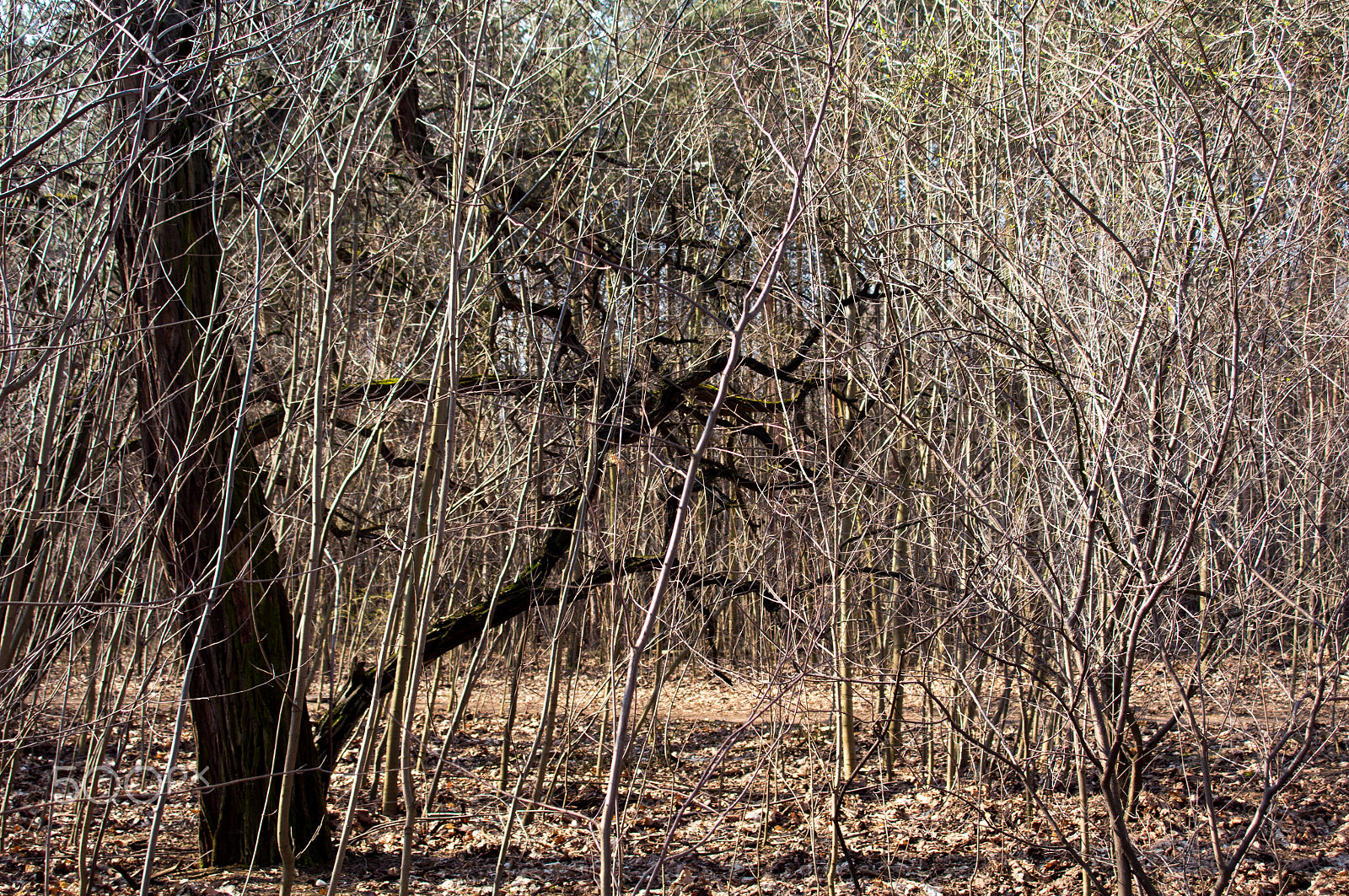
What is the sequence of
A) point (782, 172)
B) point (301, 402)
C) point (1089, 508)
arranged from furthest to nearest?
1. point (782, 172)
2. point (301, 402)
3. point (1089, 508)

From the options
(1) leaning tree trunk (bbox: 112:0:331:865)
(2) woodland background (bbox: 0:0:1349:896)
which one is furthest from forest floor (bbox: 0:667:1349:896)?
(1) leaning tree trunk (bbox: 112:0:331:865)

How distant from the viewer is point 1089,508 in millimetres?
2650

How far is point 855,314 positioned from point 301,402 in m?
2.93

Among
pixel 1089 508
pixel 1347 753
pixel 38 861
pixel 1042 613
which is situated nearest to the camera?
pixel 1089 508

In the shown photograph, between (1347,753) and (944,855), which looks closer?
(944,855)

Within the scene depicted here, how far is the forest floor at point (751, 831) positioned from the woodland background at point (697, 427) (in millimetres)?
45

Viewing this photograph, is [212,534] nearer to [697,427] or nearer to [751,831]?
[697,427]

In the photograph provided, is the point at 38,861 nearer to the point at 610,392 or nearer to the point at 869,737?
the point at 610,392

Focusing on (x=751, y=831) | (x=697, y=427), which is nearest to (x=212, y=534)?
(x=697, y=427)

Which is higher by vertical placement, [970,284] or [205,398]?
[970,284]

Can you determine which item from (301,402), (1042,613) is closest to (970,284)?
(1042,613)

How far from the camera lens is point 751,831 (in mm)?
5434

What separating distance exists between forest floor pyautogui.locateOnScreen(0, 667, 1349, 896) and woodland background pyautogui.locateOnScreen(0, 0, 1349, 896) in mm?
45

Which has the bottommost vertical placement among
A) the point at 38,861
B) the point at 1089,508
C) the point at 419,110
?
the point at 38,861
